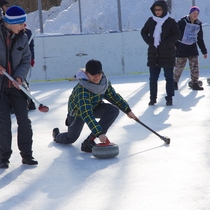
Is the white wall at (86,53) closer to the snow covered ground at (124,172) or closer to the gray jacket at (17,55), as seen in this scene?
the snow covered ground at (124,172)

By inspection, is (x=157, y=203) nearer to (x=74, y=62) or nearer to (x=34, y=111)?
(x=34, y=111)

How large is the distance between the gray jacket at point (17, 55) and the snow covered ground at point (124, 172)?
700 mm

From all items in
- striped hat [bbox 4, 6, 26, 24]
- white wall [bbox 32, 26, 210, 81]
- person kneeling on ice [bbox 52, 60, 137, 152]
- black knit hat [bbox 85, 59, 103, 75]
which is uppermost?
striped hat [bbox 4, 6, 26, 24]

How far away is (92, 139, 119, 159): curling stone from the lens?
478 cm

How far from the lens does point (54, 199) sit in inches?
149

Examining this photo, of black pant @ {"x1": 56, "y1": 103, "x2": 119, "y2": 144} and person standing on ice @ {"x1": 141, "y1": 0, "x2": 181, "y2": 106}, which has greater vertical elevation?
person standing on ice @ {"x1": 141, "y1": 0, "x2": 181, "y2": 106}

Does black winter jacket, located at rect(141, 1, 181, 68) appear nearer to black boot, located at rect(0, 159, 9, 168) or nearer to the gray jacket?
the gray jacket

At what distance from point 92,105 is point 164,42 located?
258cm

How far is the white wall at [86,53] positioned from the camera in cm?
1162

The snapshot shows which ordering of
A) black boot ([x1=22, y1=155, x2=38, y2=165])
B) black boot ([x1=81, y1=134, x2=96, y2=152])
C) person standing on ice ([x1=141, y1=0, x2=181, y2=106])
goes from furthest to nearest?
person standing on ice ([x1=141, y1=0, x2=181, y2=106]) < black boot ([x1=81, y1=134, x2=96, y2=152]) < black boot ([x1=22, y1=155, x2=38, y2=165])

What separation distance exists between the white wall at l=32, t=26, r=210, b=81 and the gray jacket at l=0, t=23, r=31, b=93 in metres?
6.91

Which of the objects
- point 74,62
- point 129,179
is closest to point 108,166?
point 129,179

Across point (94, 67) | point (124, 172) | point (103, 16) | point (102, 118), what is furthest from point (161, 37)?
point (103, 16)

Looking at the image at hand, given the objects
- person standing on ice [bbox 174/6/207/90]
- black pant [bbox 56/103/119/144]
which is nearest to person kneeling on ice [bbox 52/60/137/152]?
black pant [bbox 56/103/119/144]
